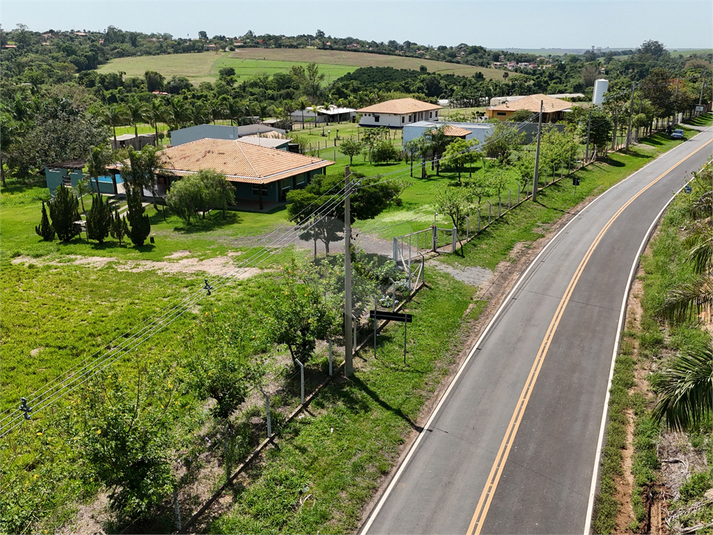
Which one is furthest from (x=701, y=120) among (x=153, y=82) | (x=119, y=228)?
(x=153, y=82)

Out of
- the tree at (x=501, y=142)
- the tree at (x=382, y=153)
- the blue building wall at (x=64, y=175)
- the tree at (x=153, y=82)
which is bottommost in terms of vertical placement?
the blue building wall at (x=64, y=175)

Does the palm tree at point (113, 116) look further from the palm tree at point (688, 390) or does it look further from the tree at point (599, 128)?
the palm tree at point (688, 390)

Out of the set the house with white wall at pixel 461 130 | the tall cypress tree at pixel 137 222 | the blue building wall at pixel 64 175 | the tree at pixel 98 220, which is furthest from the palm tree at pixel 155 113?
the tall cypress tree at pixel 137 222

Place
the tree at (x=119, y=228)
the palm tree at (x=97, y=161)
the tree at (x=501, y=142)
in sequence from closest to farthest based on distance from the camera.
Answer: the tree at (x=119, y=228), the palm tree at (x=97, y=161), the tree at (x=501, y=142)

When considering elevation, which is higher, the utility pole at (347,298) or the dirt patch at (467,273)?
the utility pole at (347,298)

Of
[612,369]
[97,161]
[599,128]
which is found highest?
[599,128]

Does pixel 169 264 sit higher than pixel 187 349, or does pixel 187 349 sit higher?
pixel 169 264

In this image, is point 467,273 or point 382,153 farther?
point 382,153

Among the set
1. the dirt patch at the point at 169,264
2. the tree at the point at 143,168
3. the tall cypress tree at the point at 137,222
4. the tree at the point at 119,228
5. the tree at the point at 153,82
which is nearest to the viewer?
the dirt patch at the point at 169,264

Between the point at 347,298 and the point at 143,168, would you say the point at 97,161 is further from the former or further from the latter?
the point at 347,298
